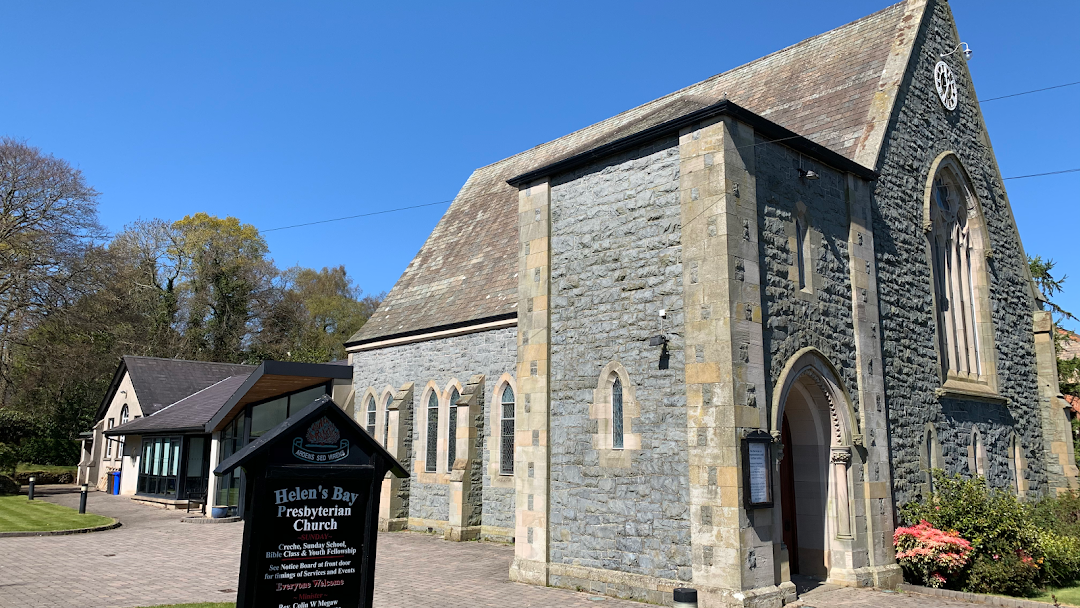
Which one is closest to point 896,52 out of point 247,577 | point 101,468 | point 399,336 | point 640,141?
point 640,141

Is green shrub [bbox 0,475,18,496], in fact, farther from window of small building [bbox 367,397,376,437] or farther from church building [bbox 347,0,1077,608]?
church building [bbox 347,0,1077,608]

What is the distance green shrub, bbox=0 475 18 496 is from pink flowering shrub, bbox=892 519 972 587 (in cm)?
3040

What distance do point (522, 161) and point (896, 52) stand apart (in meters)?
12.4

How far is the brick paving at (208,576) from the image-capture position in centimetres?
1052

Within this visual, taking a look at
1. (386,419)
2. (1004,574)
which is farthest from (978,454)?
(386,419)

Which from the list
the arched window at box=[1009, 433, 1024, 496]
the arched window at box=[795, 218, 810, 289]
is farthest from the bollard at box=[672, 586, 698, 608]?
the arched window at box=[1009, 433, 1024, 496]

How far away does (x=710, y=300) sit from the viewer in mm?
10547

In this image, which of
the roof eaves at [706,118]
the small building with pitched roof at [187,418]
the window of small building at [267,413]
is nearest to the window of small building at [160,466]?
the small building with pitched roof at [187,418]

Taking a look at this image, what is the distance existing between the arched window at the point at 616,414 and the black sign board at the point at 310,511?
5.60m

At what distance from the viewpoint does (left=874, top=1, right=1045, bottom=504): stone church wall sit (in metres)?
13.7

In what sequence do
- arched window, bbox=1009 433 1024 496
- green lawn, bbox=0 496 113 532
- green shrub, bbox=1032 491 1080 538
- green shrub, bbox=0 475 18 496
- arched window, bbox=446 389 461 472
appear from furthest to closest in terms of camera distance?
green shrub, bbox=0 475 18 496, arched window, bbox=446 389 461 472, green lawn, bbox=0 496 113 532, arched window, bbox=1009 433 1024 496, green shrub, bbox=1032 491 1080 538

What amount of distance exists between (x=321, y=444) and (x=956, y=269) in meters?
15.5

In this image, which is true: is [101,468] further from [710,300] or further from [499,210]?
[710,300]

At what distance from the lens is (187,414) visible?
2945cm
